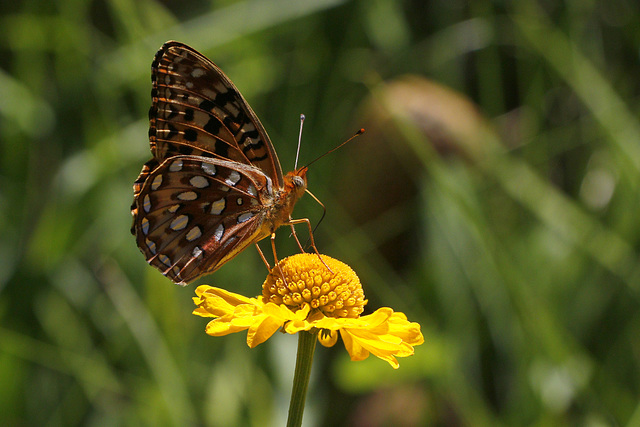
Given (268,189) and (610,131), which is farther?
(610,131)

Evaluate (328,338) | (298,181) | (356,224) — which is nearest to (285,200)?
(298,181)

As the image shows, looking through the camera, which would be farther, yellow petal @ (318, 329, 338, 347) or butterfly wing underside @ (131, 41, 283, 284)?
butterfly wing underside @ (131, 41, 283, 284)

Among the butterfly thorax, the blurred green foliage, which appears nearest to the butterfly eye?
the butterfly thorax

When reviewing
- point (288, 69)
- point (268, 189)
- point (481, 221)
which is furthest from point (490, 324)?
point (288, 69)

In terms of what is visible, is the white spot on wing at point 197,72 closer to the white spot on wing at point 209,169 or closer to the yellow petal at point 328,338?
the white spot on wing at point 209,169

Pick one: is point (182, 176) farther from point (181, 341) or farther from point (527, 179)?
point (527, 179)

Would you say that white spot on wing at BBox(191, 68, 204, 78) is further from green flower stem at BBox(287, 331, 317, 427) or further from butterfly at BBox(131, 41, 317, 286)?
green flower stem at BBox(287, 331, 317, 427)

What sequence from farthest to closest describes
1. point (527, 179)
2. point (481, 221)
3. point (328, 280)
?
point (527, 179), point (481, 221), point (328, 280)
